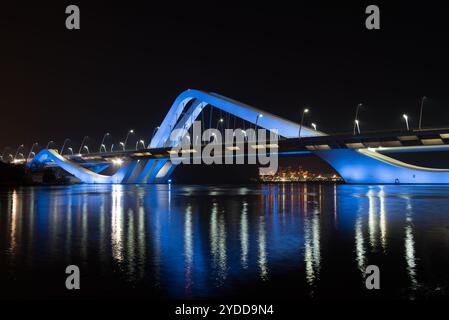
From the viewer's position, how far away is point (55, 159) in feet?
282

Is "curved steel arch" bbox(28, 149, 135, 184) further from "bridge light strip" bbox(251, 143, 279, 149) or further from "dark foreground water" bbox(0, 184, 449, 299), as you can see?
"dark foreground water" bbox(0, 184, 449, 299)

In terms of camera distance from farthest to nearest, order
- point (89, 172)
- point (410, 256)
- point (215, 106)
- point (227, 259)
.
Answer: point (89, 172) < point (215, 106) < point (410, 256) < point (227, 259)

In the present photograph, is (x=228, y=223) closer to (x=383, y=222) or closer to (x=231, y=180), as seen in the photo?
(x=383, y=222)

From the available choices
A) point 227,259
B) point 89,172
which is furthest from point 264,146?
point 227,259

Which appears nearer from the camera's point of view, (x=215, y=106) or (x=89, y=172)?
(x=215, y=106)

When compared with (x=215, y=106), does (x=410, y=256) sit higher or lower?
lower

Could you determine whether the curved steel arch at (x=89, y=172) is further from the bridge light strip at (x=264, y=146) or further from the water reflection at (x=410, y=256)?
the water reflection at (x=410, y=256)

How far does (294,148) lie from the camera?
170 ft

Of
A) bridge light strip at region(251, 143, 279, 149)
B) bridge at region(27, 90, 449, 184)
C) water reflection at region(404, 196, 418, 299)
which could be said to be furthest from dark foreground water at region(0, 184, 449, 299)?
bridge light strip at region(251, 143, 279, 149)

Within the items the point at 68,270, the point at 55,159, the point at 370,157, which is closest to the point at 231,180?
the point at 55,159

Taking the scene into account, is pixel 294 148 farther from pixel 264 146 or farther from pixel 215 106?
pixel 215 106

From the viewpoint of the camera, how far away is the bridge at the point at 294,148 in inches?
1781

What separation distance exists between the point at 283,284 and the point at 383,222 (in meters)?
Result: 7.60

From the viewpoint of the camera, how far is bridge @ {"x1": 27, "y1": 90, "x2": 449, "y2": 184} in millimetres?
45250
